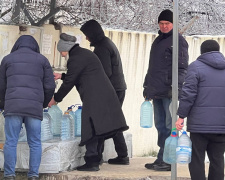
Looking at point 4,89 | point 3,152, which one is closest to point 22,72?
point 4,89

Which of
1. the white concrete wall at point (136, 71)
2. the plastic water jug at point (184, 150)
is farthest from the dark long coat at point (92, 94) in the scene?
the white concrete wall at point (136, 71)

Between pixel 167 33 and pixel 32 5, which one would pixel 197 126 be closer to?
pixel 167 33

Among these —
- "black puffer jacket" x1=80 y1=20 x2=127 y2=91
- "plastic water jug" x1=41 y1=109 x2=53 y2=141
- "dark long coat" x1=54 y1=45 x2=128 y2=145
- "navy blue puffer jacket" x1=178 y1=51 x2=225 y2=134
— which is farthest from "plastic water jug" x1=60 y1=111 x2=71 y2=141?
"navy blue puffer jacket" x1=178 y1=51 x2=225 y2=134

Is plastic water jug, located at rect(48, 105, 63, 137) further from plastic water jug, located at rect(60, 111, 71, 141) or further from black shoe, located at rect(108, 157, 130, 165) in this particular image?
black shoe, located at rect(108, 157, 130, 165)

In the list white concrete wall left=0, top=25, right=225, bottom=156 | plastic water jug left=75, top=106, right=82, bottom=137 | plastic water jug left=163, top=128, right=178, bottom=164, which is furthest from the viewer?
white concrete wall left=0, top=25, right=225, bottom=156

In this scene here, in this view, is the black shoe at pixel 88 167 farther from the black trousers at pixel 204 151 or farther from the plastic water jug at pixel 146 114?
the black trousers at pixel 204 151

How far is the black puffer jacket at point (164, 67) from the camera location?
6961 millimetres

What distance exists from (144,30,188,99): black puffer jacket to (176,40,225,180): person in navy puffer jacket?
3.17 feet

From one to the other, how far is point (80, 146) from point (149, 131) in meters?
2.72

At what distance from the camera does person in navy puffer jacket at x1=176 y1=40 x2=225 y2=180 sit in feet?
19.1

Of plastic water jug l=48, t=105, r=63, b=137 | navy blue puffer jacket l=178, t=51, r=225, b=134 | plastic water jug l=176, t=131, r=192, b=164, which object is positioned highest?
navy blue puffer jacket l=178, t=51, r=225, b=134

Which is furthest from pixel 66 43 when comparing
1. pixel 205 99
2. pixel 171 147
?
pixel 205 99

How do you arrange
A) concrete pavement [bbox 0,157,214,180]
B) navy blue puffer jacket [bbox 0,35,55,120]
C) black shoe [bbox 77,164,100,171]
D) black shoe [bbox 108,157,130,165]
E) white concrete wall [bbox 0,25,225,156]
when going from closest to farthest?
navy blue puffer jacket [bbox 0,35,55,120], concrete pavement [bbox 0,157,214,180], black shoe [bbox 77,164,100,171], black shoe [bbox 108,157,130,165], white concrete wall [bbox 0,25,225,156]

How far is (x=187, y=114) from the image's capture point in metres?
5.90
